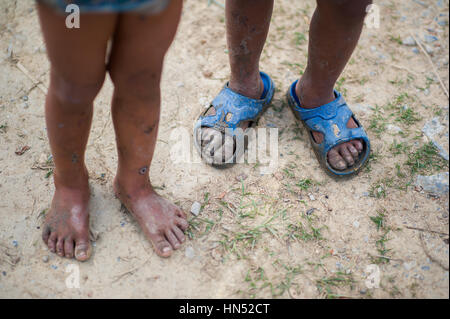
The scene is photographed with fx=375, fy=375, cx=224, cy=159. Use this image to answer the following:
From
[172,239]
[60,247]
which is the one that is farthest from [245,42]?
[60,247]

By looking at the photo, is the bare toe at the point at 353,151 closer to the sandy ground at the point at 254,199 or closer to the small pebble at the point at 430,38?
the sandy ground at the point at 254,199

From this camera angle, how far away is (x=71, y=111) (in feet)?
3.96

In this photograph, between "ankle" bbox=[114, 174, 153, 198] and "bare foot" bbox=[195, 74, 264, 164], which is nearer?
"ankle" bbox=[114, 174, 153, 198]

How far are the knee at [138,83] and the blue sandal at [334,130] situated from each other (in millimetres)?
940

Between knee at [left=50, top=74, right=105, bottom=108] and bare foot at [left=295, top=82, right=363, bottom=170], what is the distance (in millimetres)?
1096

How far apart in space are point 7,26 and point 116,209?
1540 millimetres

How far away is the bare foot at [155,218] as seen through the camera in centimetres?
155

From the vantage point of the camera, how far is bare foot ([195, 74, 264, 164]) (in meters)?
1.83

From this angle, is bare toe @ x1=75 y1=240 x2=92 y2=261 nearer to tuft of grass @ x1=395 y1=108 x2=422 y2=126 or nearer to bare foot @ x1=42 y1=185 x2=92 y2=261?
bare foot @ x1=42 y1=185 x2=92 y2=261

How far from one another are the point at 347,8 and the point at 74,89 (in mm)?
1067

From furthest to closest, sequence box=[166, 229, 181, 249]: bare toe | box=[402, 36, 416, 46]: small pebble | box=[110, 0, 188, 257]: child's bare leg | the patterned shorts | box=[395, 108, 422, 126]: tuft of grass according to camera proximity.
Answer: box=[402, 36, 416, 46]: small pebble → box=[395, 108, 422, 126]: tuft of grass → box=[166, 229, 181, 249]: bare toe → box=[110, 0, 188, 257]: child's bare leg → the patterned shorts

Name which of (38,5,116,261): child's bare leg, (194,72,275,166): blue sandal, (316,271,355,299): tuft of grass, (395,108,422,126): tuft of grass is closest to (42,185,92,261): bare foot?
(38,5,116,261): child's bare leg

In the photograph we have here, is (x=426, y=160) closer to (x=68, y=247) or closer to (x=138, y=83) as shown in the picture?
(x=138, y=83)

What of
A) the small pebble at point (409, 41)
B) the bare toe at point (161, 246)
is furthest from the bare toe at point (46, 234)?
the small pebble at point (409, 41)
